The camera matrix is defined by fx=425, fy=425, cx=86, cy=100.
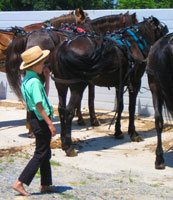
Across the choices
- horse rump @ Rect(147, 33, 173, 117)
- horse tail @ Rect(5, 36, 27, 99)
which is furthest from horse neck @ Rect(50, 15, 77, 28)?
horse rump @ Rect(147, 33, 173, 117)

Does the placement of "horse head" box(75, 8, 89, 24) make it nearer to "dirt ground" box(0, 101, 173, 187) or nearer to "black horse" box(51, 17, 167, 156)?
"black horse" box(51, 17, 167, 156)

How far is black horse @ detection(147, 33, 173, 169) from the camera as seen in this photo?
573 centimetres

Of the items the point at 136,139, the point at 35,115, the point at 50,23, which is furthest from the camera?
the point at 50,23

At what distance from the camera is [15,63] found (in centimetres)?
803

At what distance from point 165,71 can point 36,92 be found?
6.51 feet

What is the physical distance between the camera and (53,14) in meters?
11.4

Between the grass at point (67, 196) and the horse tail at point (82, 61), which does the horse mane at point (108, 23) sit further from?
the grass at point (67, 196)

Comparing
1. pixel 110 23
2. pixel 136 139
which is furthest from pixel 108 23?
pixel 136 139

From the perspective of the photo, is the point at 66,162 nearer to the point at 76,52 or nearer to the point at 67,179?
the point at 67,179

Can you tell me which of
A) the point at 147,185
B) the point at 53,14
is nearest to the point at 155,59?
the point at 147,185

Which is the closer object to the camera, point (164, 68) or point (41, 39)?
point (164, 68)

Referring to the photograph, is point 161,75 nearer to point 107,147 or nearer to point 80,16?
point 107,147

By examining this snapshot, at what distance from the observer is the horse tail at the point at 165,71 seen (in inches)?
225

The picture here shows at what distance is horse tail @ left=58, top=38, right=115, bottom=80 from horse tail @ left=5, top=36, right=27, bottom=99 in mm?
1406
